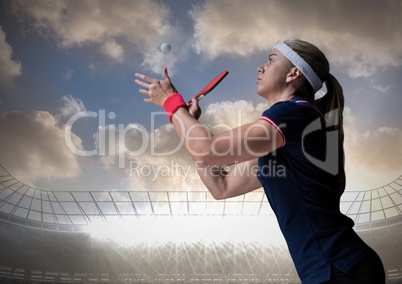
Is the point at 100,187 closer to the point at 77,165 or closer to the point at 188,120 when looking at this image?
the point at 77,165

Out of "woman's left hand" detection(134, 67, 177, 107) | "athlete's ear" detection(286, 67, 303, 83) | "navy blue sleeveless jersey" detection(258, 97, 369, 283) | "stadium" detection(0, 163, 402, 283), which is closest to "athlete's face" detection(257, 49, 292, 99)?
"athlete's ear" detection(286, 67, 303, 83)

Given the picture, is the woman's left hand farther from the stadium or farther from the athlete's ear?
the stadium

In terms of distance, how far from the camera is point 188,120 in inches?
60.3

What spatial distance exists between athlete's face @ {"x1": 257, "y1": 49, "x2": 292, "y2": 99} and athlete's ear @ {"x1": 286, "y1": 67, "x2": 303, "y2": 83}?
11 mm

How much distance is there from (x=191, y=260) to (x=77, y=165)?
6171 millimetres

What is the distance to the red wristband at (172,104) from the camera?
5.23 ft

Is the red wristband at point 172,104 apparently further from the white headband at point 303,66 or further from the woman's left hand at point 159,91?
the white headband at point 303,66

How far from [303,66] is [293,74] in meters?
0.04

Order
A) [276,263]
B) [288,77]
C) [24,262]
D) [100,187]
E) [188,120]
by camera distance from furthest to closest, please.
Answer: [276,263]
[24,262]
[100,187]
[288,77]
[188,120]

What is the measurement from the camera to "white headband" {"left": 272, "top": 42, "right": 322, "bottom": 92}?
1.71 m

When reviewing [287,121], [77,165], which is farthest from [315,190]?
[77,165]

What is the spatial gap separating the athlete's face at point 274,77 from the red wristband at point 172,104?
308mm

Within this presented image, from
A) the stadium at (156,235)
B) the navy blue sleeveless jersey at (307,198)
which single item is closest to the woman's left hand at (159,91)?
the navy blue sleeveless jersey at (307,198)

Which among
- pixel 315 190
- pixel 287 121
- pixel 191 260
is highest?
pixel 191 260
